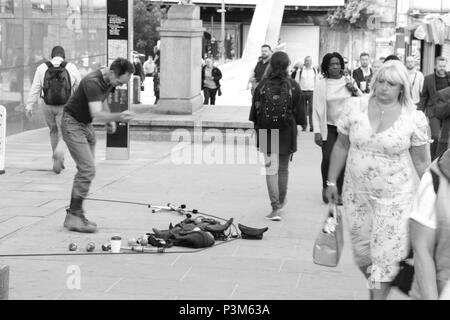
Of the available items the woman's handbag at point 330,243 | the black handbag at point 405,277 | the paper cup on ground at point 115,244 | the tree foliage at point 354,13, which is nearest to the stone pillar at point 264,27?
the tree foliage at point 354,13

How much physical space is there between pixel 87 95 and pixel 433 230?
552 cm

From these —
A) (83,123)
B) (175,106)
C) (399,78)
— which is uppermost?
(399,78)

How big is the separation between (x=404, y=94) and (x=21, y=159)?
31.9 ft

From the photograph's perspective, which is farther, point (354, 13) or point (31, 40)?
point (354, 13)

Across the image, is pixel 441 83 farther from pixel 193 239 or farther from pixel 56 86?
pixel 193 239

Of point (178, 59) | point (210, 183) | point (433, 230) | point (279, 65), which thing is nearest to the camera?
point (433, 230)

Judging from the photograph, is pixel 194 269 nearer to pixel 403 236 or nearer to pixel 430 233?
Answer: pixel 403 236

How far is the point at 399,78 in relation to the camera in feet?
18.8

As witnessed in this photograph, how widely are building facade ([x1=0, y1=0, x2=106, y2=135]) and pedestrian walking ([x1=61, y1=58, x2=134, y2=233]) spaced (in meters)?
8.66

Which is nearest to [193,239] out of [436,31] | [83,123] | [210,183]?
[83,123]

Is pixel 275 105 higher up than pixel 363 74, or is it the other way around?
pixel 363 74

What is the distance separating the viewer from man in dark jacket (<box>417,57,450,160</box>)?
517 inches

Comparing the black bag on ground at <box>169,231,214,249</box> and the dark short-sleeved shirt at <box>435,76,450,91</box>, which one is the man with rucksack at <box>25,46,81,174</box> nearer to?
the black bag on ground at <box>169,231,214,249</box>
